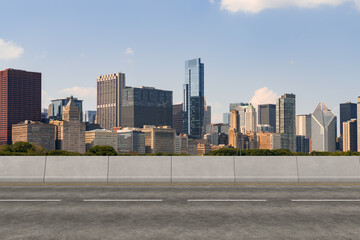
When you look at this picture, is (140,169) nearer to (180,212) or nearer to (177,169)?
(177,169)

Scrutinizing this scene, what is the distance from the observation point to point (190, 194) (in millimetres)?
12867

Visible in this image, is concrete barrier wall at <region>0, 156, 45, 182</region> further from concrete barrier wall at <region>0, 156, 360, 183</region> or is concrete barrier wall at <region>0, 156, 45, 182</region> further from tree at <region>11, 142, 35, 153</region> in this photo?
tree at <region>11, 142, 35, 153</region>

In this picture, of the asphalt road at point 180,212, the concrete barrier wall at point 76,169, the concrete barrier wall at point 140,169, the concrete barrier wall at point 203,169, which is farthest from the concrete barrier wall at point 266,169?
the concrete barrier wall at point 76,169

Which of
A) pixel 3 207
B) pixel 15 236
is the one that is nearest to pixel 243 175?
pixel 3 207

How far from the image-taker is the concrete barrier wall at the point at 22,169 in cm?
1658

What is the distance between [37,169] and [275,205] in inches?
391

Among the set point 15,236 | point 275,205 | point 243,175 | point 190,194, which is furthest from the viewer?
point 243,175

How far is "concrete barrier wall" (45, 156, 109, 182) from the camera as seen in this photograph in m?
16.5

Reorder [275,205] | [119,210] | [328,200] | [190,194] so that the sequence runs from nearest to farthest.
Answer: [119,210]
[275,205]
[328,200]
[190,194]

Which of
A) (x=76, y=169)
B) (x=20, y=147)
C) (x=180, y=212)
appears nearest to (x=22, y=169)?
(x=76, y=169)

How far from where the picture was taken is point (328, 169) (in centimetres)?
1675

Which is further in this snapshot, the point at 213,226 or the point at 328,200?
the point at 328,200

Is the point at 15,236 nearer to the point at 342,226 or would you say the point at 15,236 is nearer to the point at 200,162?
the point at 342,226

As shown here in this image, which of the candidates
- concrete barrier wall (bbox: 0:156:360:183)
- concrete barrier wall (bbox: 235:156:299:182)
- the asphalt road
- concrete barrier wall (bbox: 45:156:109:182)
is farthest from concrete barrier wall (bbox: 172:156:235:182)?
concrete barrier wall (bbox: 45:156:109:182)
